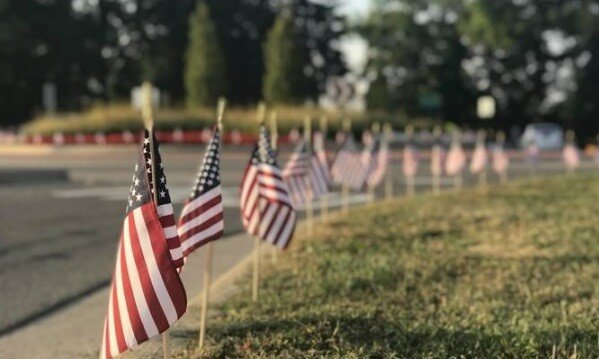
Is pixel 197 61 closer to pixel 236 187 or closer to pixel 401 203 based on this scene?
pixel 236 187

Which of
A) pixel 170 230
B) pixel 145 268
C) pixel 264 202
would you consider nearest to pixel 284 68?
pixel 264 202

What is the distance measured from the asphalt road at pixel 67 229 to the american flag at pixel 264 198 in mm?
1712

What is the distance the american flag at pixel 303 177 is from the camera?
31.1 feet

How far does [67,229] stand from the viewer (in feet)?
38.1

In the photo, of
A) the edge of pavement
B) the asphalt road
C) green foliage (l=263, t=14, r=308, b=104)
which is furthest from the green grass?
green foliage (l=263, t=14, r=308, b=104)

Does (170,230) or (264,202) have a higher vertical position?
(170,230)

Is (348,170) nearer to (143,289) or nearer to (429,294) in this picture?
(429,294)

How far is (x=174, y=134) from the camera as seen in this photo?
35.0m

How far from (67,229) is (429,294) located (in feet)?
21.8

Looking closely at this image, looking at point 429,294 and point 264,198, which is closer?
point 429,294

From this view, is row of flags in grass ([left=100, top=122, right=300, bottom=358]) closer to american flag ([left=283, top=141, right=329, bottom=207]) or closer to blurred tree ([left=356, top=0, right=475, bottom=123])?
american flag ([left=283, top=141, right=329, bottom=207])

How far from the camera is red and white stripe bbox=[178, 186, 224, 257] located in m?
5.26

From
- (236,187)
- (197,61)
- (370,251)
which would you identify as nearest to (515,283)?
(370,251)

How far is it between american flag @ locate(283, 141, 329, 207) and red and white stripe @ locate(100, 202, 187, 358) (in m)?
5.13
